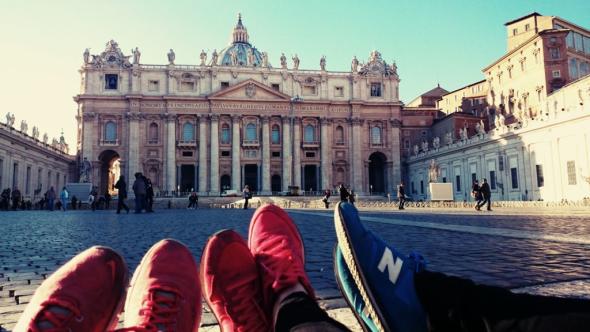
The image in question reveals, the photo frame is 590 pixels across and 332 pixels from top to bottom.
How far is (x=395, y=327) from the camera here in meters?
1.39

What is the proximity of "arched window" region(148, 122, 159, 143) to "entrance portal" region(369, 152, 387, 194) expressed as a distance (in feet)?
84.1

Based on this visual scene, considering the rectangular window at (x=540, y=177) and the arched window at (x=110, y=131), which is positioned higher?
the arched window at (x=110, y=131)

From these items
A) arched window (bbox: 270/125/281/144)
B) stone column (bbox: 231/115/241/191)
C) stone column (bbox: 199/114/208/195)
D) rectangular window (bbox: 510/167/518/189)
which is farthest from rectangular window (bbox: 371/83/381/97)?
rectangular window (bbox: 510/167/518/189)

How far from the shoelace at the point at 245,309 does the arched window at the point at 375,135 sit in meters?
47.8

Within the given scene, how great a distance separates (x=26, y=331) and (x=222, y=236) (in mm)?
959

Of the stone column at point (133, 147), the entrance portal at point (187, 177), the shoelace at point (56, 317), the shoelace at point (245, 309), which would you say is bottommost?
the shoelace at point (245, 309)

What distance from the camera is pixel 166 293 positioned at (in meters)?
1.73

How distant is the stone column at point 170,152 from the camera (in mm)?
43312

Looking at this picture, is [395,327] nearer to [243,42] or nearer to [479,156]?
[479,156]

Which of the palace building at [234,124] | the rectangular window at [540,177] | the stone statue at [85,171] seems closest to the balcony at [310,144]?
the palace building at [234,124]

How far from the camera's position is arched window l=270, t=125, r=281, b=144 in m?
46.4

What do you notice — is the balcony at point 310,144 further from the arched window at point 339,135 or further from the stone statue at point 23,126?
the stone statue at point 23,126

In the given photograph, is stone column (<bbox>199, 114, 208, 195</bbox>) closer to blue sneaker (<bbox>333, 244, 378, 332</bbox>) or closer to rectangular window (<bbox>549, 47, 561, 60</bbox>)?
rectangular window (<bbox>549, 47, 561, 60</bbox>)

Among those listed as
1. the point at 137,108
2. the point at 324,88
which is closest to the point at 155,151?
the point at 137,108
